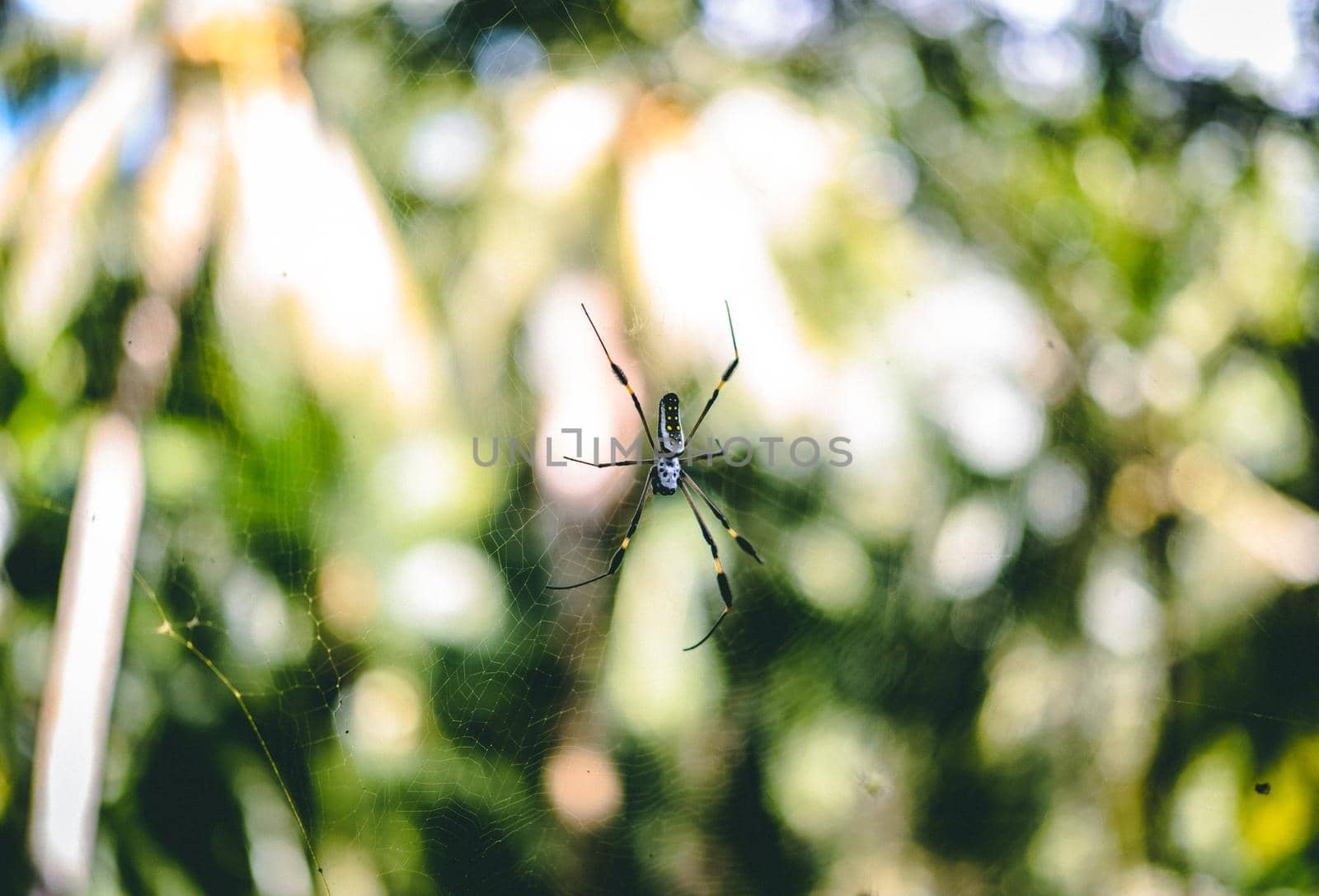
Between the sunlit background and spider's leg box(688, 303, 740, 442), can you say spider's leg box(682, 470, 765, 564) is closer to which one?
the sunlit background

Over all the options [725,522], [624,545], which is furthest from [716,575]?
[624,545]

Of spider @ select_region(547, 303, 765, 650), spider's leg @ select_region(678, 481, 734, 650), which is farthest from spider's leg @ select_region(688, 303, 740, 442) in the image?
spider's leg @ select_region(678, 481, 734, 650)

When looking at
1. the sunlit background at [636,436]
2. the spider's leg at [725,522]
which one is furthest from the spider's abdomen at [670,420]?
the spider's leg at [725,522]

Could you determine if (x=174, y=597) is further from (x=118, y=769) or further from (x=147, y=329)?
(x=147, y=329)

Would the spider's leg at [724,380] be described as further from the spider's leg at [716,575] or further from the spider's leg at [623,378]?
the spider's leg at [716,575]

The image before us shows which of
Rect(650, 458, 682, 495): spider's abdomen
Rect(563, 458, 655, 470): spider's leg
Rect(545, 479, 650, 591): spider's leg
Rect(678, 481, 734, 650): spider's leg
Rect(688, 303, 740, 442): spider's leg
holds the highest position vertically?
Rect(688, 303, 740, 442): spider's leg

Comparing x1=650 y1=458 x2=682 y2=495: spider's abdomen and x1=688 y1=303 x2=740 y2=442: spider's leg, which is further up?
x1=688 y1=303 x2=740 y2=442: spider's leg
